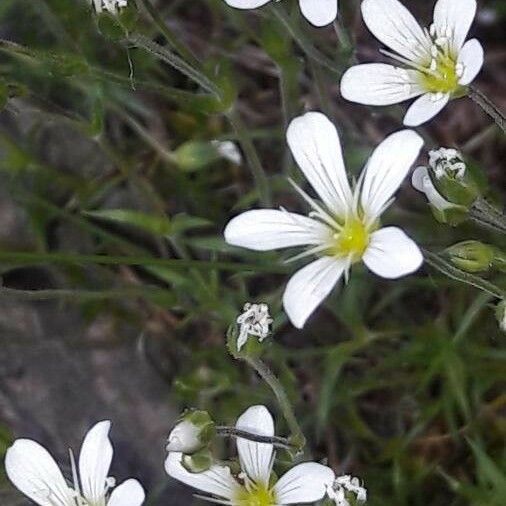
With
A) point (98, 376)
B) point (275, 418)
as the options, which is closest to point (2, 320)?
point (98, 376)

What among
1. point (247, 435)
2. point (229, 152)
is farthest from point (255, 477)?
point (229, 152)

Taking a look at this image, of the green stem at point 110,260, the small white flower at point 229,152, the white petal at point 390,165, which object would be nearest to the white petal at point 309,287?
the white petal at point 390,165

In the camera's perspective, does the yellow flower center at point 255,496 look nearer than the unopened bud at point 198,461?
No

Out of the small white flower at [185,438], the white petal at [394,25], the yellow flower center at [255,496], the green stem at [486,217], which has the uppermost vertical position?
the white petal at [394,25]

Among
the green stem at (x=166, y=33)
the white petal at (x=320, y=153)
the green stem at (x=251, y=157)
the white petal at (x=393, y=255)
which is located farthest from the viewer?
the green stem at (x=251, y=157)

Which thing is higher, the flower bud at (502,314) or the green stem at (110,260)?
the green stem at (110,260)

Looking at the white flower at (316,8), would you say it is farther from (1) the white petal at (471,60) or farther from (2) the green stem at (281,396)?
(2) the green stem at (281,396)

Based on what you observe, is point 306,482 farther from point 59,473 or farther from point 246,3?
point 246,3
